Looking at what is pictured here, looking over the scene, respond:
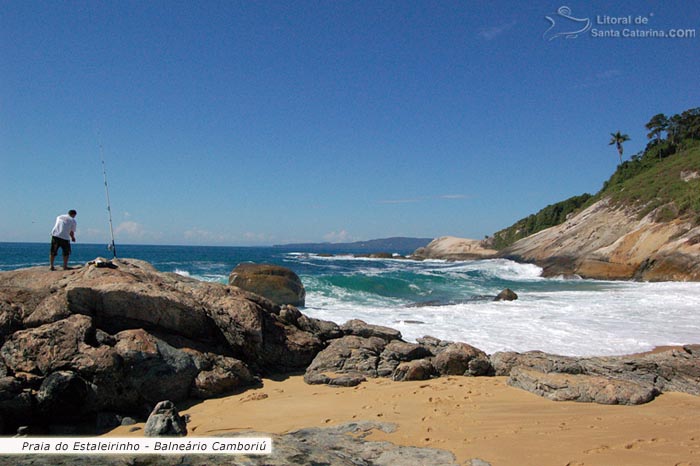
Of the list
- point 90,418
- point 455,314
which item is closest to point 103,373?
point 90,418

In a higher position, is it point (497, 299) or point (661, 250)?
point (661, 250)

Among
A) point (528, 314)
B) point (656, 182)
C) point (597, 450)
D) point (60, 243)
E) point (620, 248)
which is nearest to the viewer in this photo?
point (597, 450)

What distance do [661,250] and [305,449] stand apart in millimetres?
33238

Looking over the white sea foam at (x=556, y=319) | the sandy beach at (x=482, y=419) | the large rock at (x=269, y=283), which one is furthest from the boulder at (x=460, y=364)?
the large rock at (x=269, y=283)

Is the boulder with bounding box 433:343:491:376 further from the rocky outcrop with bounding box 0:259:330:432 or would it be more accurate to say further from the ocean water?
the ocean water

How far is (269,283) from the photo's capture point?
17.7m

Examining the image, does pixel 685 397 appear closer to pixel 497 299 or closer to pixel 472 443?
pixel 472 443

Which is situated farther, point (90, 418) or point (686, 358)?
point (686, 358)

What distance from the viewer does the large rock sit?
1745cm

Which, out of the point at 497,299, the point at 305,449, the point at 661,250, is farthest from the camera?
the point at 661,250

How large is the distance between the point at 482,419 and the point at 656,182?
146 ft

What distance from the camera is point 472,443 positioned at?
4734mm

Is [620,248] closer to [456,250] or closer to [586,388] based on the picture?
[586,388]

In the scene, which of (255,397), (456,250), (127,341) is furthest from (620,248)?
(456,250)
